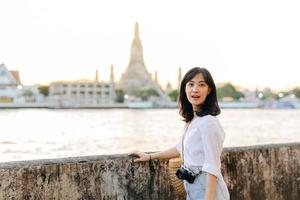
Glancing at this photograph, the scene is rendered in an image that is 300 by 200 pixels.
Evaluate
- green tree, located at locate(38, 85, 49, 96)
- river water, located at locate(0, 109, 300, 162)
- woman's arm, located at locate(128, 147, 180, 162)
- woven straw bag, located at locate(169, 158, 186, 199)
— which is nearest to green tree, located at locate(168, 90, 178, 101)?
green tree, located at locate(38, 85, 49, 96)

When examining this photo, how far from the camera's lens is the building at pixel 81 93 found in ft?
540

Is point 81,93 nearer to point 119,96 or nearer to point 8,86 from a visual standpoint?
point 119,96

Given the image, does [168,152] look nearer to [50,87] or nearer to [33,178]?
[33,178]

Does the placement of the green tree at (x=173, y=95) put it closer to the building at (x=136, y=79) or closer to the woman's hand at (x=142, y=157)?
the building at (x=136, y=79)

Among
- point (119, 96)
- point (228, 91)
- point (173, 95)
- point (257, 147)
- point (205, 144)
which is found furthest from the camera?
point (228, 91)

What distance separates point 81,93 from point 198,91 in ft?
546

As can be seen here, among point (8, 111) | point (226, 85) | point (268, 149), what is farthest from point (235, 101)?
point (268, 149)

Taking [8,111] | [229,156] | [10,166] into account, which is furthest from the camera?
[8,111]

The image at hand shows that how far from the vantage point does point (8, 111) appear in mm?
157125

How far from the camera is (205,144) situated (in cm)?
319

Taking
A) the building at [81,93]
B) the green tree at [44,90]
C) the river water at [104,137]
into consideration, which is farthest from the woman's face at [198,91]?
the green tree at [44,90]

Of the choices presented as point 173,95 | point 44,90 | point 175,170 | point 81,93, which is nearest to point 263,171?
point 175,170

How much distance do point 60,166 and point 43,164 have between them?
0.42 ft

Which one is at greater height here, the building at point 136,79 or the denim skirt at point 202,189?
the building at point 136,79
